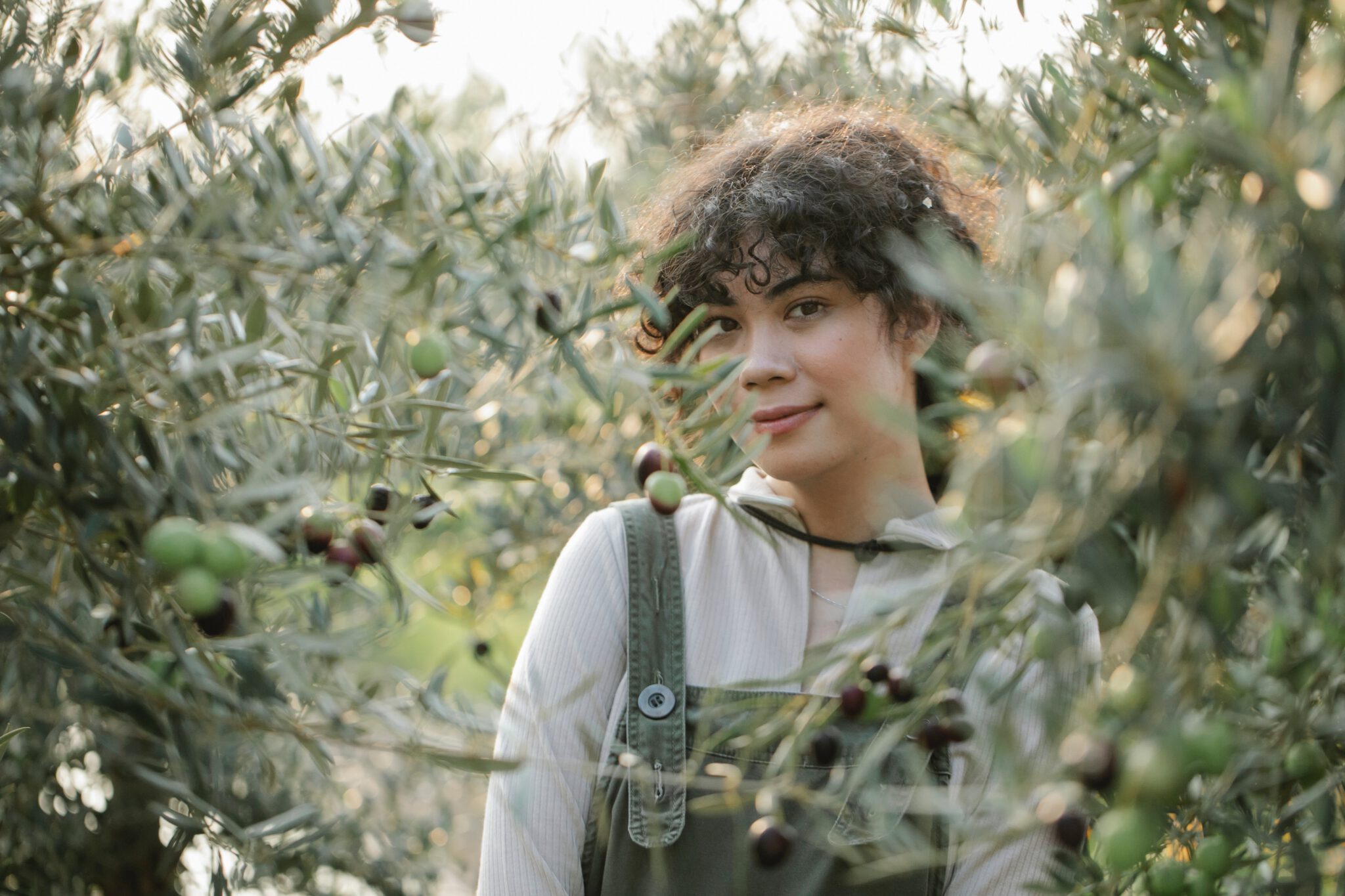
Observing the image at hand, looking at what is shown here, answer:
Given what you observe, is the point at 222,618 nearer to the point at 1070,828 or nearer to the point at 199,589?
the point at 199,589

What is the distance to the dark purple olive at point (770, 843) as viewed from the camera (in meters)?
1.04

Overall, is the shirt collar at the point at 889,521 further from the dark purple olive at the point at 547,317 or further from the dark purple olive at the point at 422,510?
the dark purple olive at the point at 547,317

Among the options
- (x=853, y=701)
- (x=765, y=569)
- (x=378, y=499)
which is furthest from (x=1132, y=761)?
(x=765, y=569)

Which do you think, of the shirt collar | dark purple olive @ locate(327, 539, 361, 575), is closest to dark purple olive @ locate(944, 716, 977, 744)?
the shirt collar

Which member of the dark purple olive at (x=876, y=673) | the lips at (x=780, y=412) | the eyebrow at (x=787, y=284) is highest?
the eyebrow at (x=787, y=284)

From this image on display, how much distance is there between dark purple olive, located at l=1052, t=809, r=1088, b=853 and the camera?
1.03 meters

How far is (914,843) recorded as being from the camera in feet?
2.77

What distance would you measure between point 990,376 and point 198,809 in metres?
0.94

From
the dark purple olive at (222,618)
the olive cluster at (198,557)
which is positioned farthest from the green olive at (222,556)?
the dark purple olive at (222,618)

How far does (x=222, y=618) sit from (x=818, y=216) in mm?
1130

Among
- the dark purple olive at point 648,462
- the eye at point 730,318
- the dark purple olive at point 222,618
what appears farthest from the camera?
the eye at point 730,318

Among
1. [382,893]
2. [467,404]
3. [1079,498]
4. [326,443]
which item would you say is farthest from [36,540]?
[382,893]

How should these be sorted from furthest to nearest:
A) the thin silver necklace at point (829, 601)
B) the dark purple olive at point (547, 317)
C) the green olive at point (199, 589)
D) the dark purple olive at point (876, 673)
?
the thin silver necklace at point (829, 601), the dark purple olive at point (876, 673), the dark purple olive at point (547, 317), the green olive at point (199, 589)

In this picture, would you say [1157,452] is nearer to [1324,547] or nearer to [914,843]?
[1324,547]
